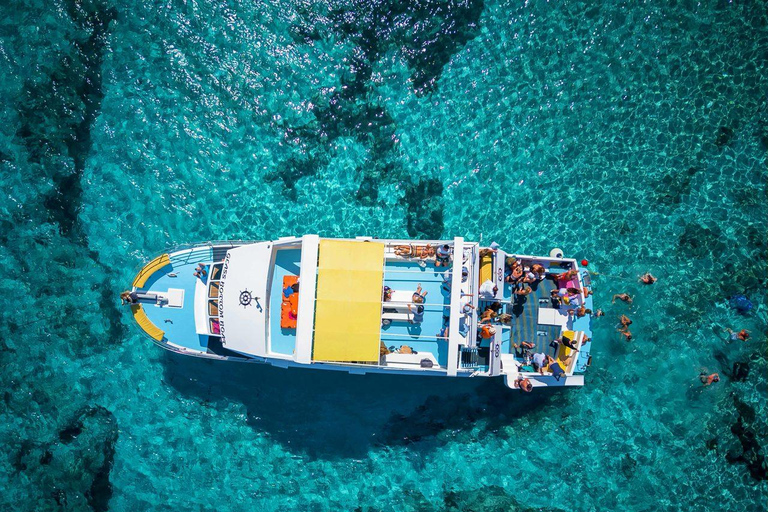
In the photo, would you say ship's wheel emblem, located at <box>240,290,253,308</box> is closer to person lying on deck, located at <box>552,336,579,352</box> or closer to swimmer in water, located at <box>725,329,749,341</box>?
person lying on deck, located at <box>552,336,579,352</box>

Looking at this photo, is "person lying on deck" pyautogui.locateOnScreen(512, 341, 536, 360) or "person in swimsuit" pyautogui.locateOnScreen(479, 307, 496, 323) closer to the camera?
"person in swimsuit" pyautogui.locateOnScreen(479, 307, 496, 323)

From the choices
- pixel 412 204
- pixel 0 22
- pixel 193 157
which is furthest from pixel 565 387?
pixel 0 22

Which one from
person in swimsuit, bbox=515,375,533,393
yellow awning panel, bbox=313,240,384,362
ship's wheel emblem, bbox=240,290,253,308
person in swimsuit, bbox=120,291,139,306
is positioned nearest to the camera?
yellow awning panel, bbox=313,240,384,362

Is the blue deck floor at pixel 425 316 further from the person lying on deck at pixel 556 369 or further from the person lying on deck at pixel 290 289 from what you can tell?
the person lying on deck at pixel 556 369

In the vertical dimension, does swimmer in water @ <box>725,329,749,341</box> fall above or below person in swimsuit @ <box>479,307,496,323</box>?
below

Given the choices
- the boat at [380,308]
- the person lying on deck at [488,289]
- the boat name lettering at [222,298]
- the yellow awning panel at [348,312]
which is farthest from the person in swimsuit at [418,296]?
the boat name lettering at [222,298]

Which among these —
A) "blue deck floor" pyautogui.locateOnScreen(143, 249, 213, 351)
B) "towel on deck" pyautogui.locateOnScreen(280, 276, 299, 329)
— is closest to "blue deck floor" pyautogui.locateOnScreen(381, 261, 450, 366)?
"towel on deck" pyautogui.locateOnScreen(280, 276, 299, 329)

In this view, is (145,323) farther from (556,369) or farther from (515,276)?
(556,369)
